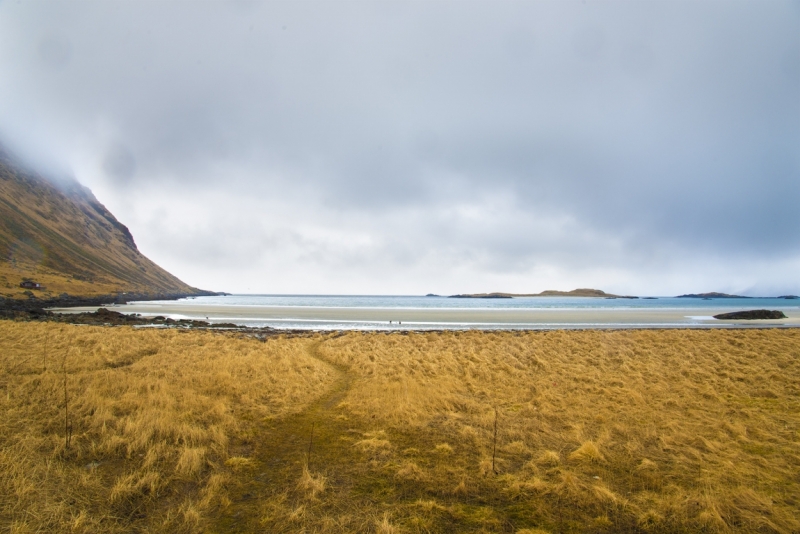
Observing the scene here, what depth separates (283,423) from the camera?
9859mm

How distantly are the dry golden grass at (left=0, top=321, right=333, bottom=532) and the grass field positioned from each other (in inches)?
1.6

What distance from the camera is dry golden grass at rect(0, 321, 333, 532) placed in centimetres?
541

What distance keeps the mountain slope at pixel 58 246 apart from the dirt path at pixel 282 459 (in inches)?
3665

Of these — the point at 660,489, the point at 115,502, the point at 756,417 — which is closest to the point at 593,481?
the point at 660,489

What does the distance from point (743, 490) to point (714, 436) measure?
10.8 ft

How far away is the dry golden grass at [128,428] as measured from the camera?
5406 millimetres

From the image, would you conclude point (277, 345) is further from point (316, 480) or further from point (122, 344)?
point (316, 480)

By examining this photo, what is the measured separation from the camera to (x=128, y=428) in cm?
807

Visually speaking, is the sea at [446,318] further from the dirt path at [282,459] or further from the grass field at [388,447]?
the dirt path at [282,459]

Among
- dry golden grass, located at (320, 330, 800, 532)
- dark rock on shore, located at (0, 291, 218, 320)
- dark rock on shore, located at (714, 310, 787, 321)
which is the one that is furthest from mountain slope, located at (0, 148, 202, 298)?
dark rock on shore, located at (714, 310, 787, 321)

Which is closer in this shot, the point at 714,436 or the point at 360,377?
the point at 714,436

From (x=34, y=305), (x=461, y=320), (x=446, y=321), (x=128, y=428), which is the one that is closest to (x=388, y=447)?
(x=128, y=428)

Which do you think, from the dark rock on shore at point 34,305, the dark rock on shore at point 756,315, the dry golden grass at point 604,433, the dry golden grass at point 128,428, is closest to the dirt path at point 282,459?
the dry golden grass at point 128,428

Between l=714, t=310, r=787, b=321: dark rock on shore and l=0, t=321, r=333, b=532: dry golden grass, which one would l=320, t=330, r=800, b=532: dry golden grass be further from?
l=714, t=310, r=787, b=321: dark rock on shore
